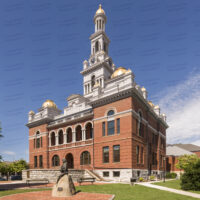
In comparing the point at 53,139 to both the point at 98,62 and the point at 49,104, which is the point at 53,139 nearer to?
the point at 49,104

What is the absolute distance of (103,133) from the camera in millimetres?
29875

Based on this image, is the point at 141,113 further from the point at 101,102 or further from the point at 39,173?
the point at 39,173

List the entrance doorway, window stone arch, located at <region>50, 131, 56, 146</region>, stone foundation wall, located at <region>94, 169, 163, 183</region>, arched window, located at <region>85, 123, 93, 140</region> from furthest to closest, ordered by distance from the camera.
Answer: window stone arch, located at <region>50, 131, 56, 146</region>
the entrance doorway
arched window, located at <region>85, 123, 93, 140</region>
stone foundation wall, located at <region>94, 169, 163, 183</region>

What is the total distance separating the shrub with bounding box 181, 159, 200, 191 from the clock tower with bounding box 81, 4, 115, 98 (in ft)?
101

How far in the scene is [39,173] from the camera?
2575 cm

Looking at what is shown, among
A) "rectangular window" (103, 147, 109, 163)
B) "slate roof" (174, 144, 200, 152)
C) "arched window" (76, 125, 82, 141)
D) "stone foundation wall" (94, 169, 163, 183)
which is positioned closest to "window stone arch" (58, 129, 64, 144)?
"arched window" (76, 125, 82, 141)

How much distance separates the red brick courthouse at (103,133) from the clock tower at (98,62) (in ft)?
1.29

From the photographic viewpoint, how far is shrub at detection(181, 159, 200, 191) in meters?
17.8

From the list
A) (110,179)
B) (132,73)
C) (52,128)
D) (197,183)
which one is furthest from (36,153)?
(197,183)

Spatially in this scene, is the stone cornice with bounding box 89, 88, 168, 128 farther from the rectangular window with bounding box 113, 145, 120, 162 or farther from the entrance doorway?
the entrance doorway

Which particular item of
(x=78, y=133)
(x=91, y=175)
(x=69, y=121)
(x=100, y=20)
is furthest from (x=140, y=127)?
(x=100, y=20)

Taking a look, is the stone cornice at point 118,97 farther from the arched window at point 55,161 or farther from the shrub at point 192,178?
the arched window at point 55,161

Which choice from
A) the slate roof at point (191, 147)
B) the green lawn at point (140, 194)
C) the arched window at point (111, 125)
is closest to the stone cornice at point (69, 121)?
the arched window at point (111, 125)

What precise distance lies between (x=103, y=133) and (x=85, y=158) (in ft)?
20.4
